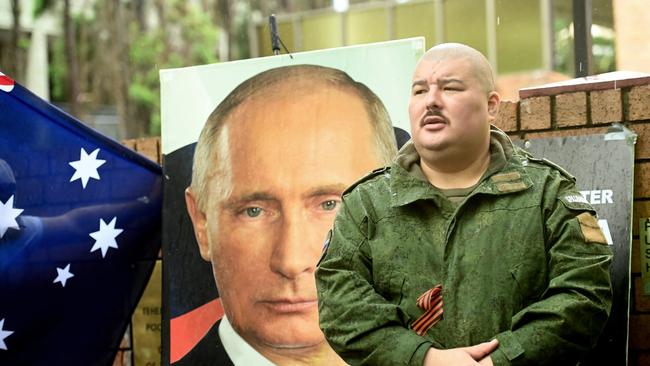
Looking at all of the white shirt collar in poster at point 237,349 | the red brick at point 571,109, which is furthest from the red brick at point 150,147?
the red brick at point 571,109

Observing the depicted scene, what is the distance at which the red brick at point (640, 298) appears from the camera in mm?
3564

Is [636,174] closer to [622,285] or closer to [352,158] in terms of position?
[622,285]

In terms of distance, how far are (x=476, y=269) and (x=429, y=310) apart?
0.51 ft

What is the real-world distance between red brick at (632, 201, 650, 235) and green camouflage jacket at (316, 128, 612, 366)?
1.05 m

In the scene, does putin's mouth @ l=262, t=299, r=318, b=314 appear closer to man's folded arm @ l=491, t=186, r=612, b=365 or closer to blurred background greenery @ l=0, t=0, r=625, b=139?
man's folded arm @ l=491, t=186, r=612, b=365

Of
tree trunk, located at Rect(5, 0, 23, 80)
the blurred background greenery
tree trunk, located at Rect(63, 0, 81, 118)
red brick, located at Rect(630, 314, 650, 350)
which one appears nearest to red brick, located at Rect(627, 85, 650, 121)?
red brick, located at Rect(630, 314, 650, 350)

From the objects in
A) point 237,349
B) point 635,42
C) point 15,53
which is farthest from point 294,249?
point 15,53

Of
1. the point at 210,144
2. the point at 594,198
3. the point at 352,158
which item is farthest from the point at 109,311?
the point at 594,198

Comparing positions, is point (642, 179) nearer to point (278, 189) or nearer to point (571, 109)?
Result: point (571, 109)

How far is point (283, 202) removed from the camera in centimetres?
393

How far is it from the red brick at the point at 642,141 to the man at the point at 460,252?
1045 millimetres

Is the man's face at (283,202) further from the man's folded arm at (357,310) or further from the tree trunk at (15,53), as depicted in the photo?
the tree trunk at (15,53)

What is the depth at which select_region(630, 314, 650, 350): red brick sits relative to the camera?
353 centimetres

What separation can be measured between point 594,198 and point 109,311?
2178 millimetres
